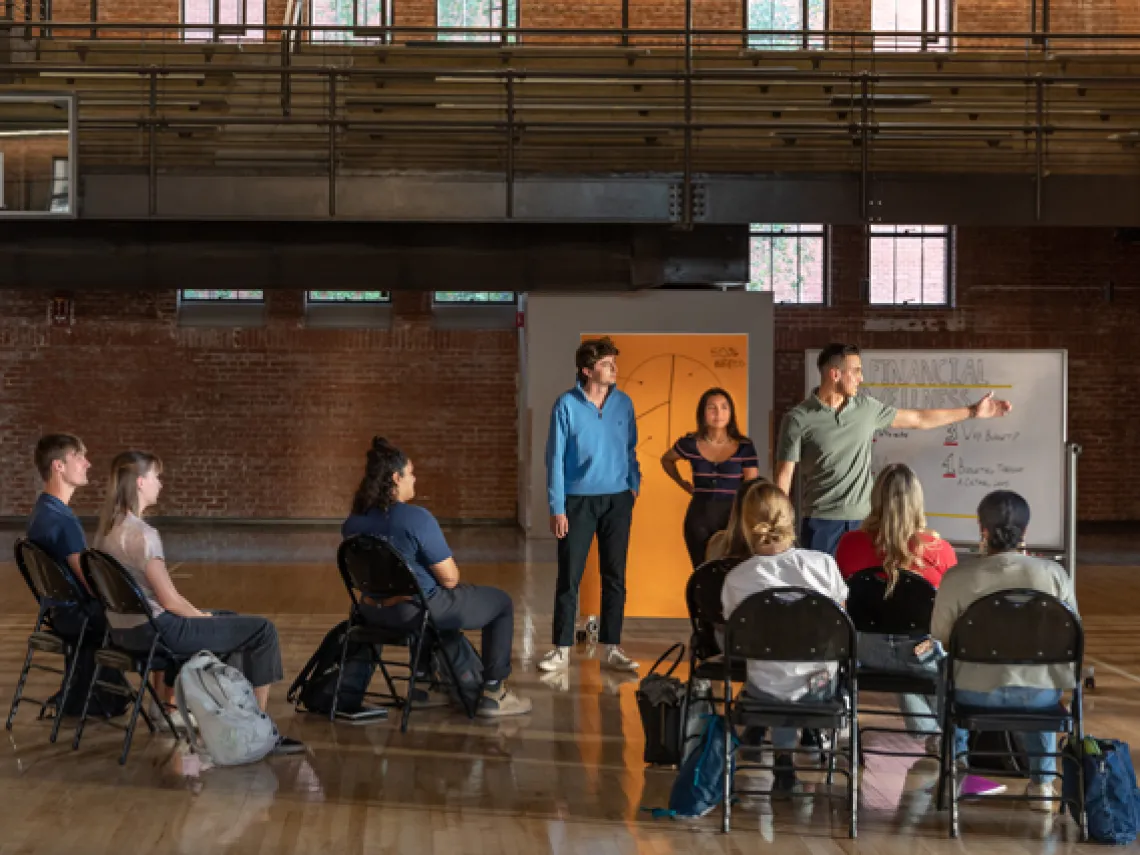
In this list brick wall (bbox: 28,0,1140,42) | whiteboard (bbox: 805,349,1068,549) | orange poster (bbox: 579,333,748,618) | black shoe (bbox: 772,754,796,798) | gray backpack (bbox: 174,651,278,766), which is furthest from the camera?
brick wall (bbox: 28,0,1140,42)

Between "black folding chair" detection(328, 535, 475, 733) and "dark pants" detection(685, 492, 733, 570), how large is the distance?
63.3 inches

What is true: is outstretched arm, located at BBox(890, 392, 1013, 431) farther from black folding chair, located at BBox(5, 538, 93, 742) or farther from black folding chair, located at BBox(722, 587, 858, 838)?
black folding chair, located at BBox(5, 538, 93, 742)

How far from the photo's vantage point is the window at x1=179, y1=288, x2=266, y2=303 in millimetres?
15148

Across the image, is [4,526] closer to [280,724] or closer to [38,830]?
[280,724]

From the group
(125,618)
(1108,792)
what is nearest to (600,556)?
(125,618)

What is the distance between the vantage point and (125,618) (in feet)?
17.1

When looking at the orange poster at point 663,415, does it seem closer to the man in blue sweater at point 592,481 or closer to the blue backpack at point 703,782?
the man in blue sweater at point 592,481

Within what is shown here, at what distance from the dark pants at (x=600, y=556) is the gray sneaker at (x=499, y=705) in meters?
0.87

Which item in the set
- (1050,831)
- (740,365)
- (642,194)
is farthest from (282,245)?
(1050,831)

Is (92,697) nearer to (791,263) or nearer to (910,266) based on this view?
(791,263)

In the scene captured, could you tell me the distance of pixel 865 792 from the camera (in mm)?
4820

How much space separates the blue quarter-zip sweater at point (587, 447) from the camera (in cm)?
684

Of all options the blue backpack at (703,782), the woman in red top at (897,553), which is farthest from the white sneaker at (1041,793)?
the blue backpack at (703,782)

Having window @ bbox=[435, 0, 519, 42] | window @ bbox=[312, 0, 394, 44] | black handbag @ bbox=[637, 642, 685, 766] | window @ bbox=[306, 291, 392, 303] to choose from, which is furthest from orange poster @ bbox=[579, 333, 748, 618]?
window @ bbox=[312, 0, 394, 44]
